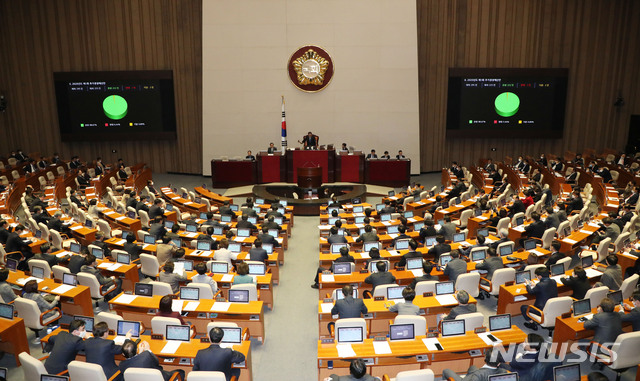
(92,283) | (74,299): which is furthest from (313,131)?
(74,299)

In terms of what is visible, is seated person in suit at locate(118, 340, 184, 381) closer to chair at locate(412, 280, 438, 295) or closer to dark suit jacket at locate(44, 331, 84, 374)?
dark suit jacket at locate(44, 331, 84, 374)

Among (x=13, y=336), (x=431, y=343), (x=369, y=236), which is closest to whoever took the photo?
(x=431, y=343)

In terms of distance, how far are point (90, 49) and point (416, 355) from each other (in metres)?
24.1

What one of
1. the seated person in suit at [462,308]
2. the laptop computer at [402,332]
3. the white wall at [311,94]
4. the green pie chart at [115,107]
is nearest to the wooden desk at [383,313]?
the seated person in suit at [462,308]

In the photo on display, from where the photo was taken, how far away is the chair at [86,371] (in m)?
6.07

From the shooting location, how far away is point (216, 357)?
21.2 feet

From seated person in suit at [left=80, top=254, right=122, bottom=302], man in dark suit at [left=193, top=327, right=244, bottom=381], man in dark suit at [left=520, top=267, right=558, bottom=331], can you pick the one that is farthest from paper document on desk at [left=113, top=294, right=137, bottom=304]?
man in dark suit at [left=520, top=267, right=558, bottom=331]

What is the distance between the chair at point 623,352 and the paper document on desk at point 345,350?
3684 mm

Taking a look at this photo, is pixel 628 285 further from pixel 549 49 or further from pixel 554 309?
pixel 549 49

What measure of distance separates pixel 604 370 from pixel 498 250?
11.3 ft

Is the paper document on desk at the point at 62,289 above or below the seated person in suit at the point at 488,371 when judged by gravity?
below

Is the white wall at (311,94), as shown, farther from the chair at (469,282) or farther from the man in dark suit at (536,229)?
the chair at (469,282)

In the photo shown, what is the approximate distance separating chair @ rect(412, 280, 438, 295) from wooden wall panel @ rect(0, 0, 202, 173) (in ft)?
63.1

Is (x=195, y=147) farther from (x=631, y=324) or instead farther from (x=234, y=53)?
(x=631, y=324)
